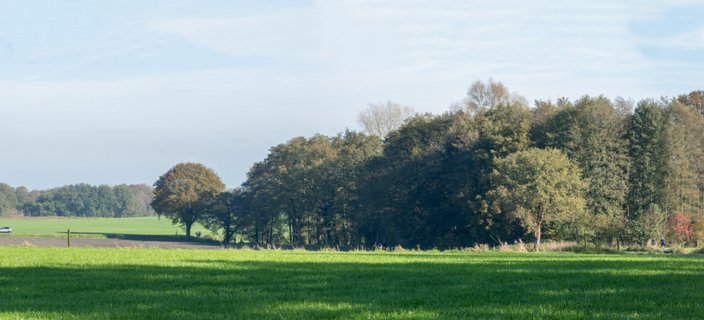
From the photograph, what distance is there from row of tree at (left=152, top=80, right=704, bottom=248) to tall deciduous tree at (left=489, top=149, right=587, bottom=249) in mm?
101

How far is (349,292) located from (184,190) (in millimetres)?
108553

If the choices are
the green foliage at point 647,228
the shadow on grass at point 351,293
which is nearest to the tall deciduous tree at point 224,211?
the green foliage at point 647,228

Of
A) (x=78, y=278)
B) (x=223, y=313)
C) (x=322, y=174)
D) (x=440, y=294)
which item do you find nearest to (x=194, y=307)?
(x=223, y=313)

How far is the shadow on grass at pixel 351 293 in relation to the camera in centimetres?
1413

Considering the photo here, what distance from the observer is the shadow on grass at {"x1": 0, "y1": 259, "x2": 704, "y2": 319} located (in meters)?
14.1

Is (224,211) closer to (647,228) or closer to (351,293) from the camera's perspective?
(647,228)

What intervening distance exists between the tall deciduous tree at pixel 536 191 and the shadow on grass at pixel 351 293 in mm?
39507

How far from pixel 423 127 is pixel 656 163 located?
23318 millimetres

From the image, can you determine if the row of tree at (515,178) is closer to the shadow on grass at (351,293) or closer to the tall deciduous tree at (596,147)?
the tall deciduous tree at (596,147)

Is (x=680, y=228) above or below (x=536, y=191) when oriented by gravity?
below

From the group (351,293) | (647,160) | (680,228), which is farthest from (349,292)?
(647,160)

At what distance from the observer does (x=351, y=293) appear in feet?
58.7

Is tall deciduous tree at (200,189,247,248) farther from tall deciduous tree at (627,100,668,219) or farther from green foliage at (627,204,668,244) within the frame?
green foliage at (627,204,668,244)

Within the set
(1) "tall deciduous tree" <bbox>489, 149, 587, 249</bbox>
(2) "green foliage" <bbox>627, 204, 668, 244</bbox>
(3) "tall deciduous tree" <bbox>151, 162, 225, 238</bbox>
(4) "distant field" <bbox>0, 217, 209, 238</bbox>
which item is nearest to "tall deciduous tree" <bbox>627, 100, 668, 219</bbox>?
(1) "tall deciduous tree" <bbox>489, 149, 587, 249</bbox>
